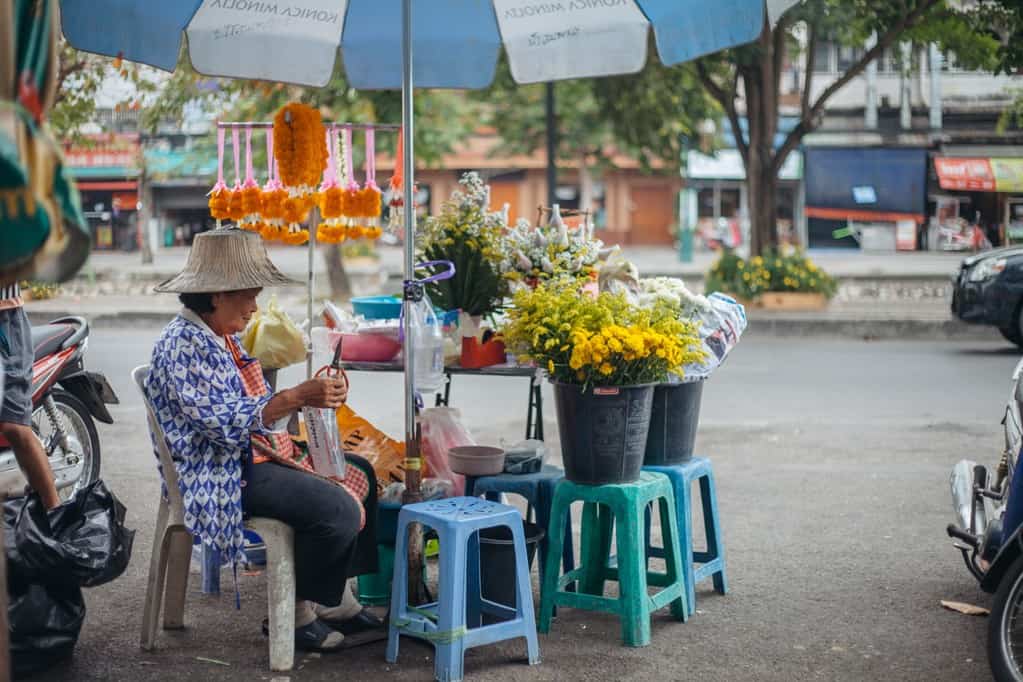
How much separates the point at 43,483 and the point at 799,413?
244 inches

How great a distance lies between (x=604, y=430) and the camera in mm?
4473

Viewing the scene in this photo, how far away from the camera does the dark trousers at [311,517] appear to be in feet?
13.8

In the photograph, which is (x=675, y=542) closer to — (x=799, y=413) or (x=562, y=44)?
(x=562, y=44)

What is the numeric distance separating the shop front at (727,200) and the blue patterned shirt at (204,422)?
106 feet

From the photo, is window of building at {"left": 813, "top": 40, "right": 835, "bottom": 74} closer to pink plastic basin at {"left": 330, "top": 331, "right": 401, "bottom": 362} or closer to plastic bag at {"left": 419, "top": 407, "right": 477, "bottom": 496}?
plastic bag at {"left": 419, "top": 407, "right": 477, "bottom": 496}

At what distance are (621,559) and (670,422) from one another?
0.71 metres

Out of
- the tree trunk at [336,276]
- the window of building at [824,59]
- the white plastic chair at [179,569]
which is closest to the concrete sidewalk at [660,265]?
the tree trunk at [336,276]

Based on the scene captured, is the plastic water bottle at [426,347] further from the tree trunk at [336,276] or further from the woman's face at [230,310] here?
the tree trunk at [336,276]

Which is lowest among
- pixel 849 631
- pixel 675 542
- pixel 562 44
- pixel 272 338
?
pixel 849 631

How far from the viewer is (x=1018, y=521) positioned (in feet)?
13.2

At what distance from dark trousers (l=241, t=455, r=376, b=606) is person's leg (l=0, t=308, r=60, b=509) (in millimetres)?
1426

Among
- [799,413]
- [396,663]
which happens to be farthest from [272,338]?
[799,413]

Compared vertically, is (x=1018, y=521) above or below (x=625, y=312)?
below

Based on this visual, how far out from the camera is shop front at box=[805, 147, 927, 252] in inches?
1312
